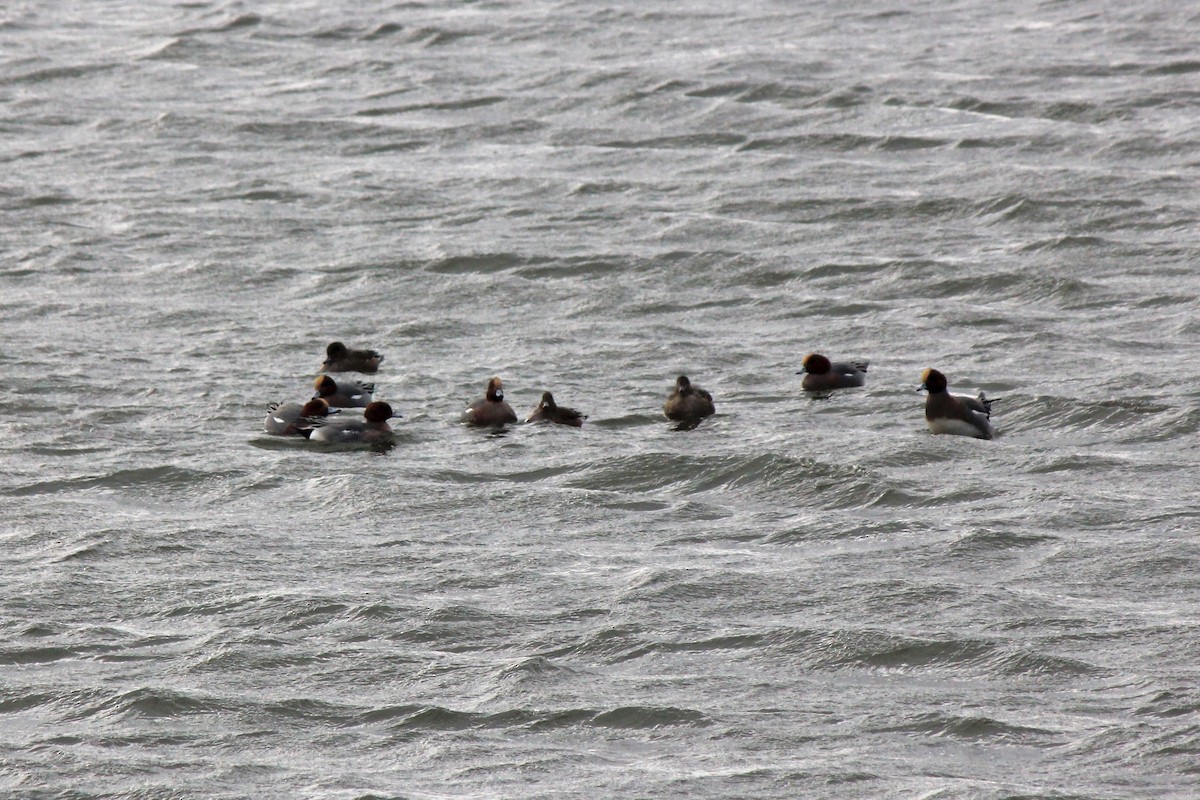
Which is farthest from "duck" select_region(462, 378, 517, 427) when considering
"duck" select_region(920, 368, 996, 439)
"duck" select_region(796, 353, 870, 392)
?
"duck" select_region(920, 368, 996, 439)

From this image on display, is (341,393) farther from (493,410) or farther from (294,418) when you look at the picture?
(493,410)

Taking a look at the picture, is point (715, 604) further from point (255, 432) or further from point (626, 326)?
point (626, 326)

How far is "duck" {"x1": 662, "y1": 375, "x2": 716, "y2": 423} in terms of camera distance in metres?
16.1

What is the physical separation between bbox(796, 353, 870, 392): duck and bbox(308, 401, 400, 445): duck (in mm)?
3456

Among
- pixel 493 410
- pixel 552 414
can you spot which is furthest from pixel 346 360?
pixel 552 414

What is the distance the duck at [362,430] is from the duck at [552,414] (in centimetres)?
115

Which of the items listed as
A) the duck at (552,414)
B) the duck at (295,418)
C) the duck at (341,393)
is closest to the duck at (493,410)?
the duck at (552,414)

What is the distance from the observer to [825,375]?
16.9 m

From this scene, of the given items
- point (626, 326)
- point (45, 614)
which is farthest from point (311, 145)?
point (45, 614)

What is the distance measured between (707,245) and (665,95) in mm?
6962

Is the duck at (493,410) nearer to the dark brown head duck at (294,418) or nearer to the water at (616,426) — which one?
the water at (616,426)

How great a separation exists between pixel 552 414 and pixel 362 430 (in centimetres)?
151

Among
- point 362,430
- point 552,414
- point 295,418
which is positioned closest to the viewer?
point 362,430

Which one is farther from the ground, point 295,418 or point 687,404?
point 295,418
